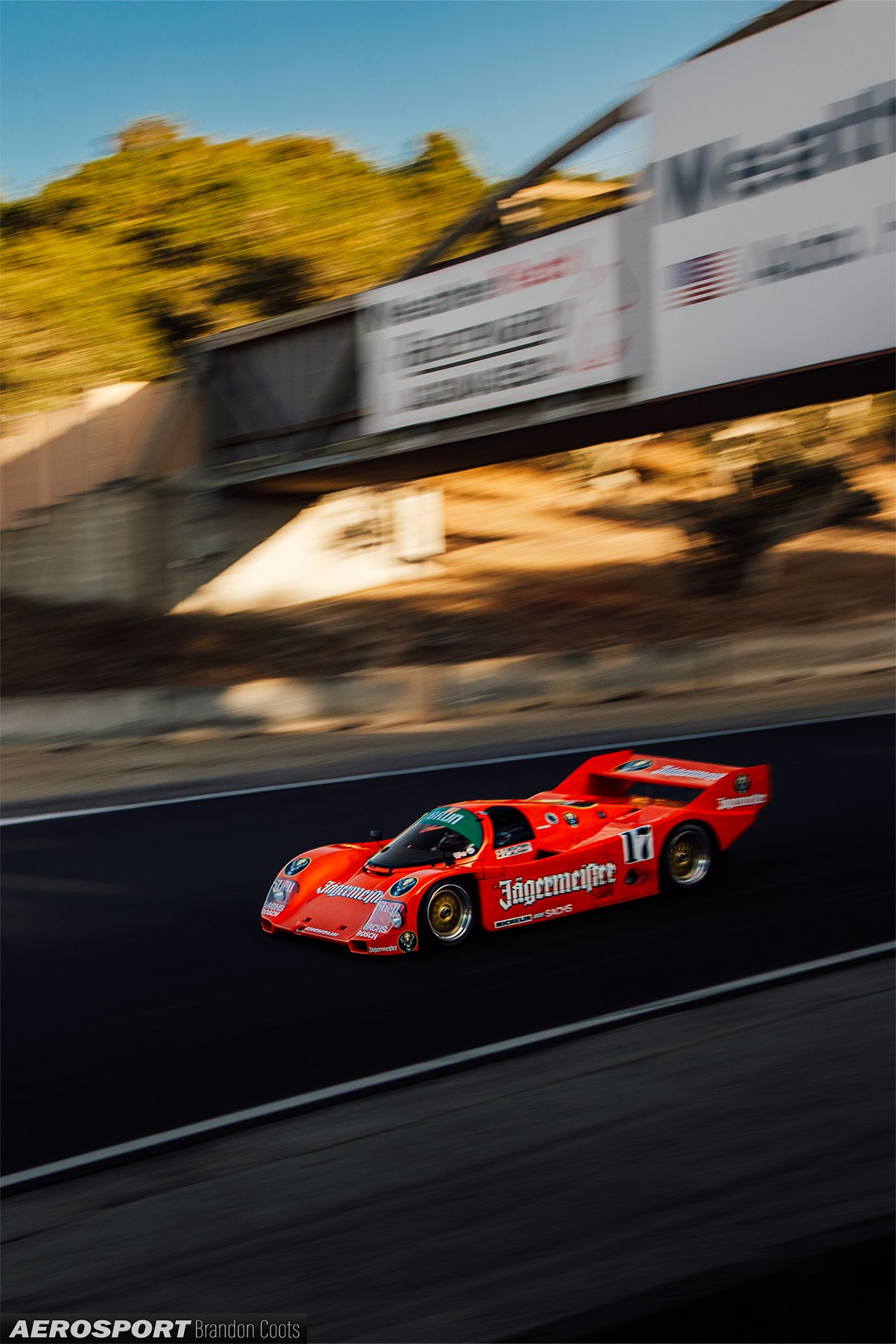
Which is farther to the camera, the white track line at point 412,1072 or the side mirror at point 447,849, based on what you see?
the side mirror at point 447,849

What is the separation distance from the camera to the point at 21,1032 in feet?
23.6

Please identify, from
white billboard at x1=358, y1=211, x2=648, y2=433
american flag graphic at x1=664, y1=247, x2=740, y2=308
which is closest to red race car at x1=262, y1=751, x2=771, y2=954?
american flag graphic at x1=664, y1=247, x2=740, y2=308

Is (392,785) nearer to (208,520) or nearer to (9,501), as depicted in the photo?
(208,520)

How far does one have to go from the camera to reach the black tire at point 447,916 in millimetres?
8359

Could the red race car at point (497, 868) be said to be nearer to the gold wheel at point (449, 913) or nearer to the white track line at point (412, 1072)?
the gold wheel at point (449, 913)

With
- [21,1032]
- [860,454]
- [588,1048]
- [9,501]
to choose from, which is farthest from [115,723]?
[860,454]

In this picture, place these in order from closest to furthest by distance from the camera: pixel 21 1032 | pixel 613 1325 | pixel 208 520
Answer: pixel 613 1325 < pixel 21 1032 < pixel 208 520

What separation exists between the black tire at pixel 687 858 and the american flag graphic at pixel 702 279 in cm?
1025

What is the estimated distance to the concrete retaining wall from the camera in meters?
20.1

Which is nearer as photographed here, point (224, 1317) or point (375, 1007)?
point (224, 1317)

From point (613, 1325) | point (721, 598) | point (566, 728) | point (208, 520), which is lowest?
point (613, 1325)

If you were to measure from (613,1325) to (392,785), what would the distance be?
1079 cm

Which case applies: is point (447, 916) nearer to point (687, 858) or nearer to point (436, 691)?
point (687, 858)

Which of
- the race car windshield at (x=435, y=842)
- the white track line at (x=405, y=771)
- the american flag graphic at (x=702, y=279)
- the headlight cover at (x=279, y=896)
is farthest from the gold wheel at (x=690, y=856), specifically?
the american flag graphic at (x=702, y=279)
